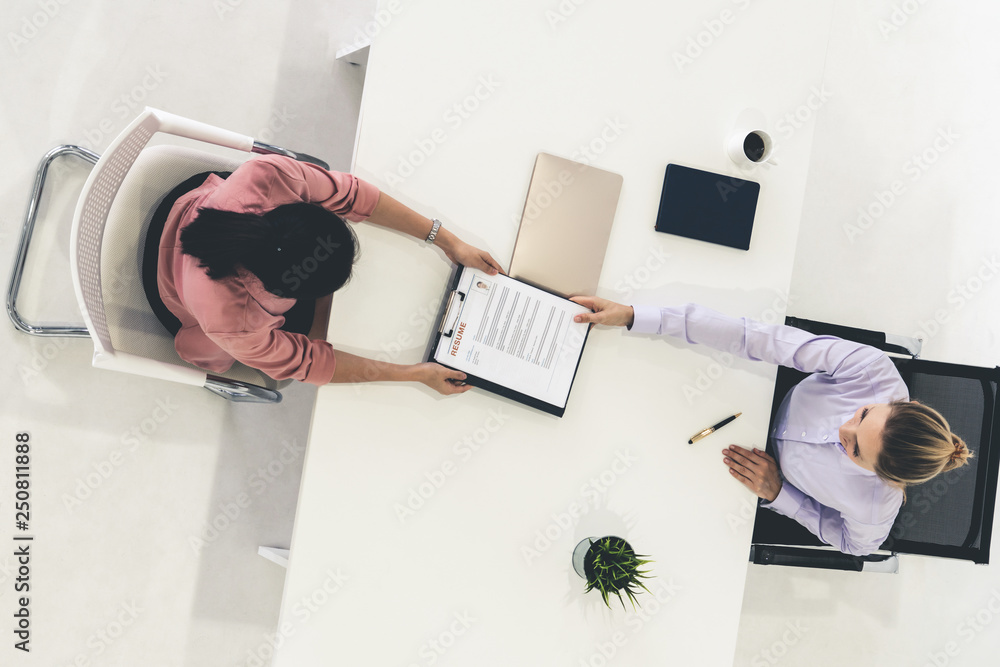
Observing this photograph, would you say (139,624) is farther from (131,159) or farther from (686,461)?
(686,461)

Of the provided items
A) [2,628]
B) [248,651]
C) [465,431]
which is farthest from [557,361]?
[2,628]

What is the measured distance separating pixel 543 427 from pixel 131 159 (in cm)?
104

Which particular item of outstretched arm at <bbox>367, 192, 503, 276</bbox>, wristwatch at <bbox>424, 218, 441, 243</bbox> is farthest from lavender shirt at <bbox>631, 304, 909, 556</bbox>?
wristwatch at <bbox>424, 218, 441, 243</bbox>

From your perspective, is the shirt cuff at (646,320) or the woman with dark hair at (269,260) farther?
the shirt cuff at (646,320)

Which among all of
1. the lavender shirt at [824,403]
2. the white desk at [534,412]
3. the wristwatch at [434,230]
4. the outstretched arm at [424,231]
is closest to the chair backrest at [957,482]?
the lavender shirt at [824,403]

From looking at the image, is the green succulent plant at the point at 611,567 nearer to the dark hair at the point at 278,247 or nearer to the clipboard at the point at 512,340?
the clipboard at the point at 512,340

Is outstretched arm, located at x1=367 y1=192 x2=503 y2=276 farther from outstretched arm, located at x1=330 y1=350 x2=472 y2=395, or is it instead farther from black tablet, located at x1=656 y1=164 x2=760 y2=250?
black tablet, located at x1=656 y1=164 x2=760 y2=250

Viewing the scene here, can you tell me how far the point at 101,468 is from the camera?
6.22 ft

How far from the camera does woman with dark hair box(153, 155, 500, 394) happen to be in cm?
102

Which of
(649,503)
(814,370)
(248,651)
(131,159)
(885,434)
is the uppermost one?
(131,159)

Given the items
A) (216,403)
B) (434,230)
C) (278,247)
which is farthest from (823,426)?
(216,403)

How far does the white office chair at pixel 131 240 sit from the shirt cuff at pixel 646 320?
2.95ft

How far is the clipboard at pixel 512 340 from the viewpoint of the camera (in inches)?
51.7

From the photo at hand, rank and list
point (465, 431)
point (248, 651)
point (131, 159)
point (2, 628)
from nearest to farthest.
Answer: point (131, 159) → point (465, 431) → point (2, 628) → point (248, 651)
